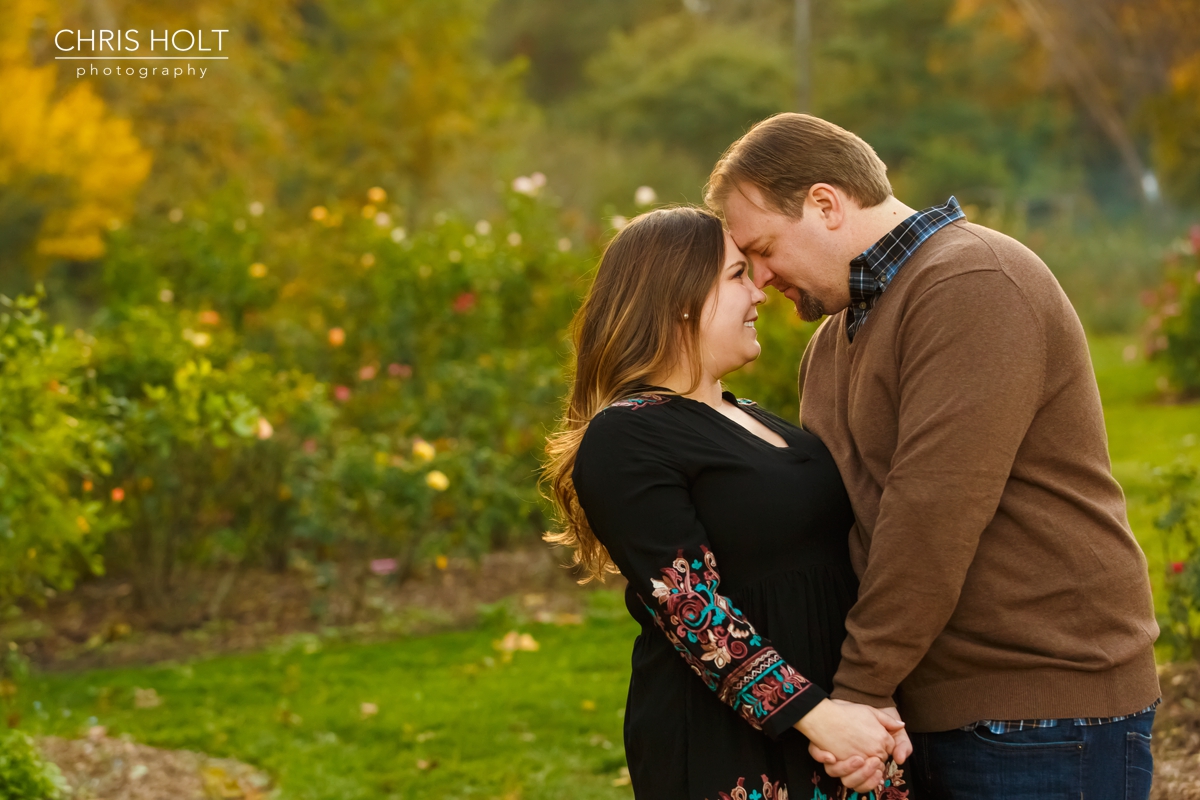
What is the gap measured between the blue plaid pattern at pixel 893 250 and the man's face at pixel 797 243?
0.05 meters

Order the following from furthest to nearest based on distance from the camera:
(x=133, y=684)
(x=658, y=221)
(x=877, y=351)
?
1. (x=133, y=684)
2. (x=658, y=221)
3. (x=877, y=351)

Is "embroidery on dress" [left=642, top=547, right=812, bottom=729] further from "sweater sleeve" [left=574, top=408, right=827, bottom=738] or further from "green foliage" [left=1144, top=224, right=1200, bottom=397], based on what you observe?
"green foliage" [left=1144, top=224, right=1200, bottom=397]

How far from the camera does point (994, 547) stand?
6.73 ft

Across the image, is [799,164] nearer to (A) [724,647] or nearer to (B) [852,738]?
(A) [724,647]

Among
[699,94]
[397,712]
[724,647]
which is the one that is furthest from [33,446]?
[699,94]

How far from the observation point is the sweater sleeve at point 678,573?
6.84ft

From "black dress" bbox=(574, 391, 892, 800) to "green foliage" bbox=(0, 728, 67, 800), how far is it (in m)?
2.24

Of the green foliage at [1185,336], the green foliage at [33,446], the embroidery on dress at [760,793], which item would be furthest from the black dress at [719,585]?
the green foliage at [1185,336]

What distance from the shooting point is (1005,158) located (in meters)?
34.0

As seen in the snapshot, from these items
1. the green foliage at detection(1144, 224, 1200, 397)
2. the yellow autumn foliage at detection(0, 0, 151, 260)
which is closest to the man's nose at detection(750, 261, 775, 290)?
the green foliage at detection(1144, 224, 1200, 397)

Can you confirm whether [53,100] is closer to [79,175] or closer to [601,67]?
[79,175]

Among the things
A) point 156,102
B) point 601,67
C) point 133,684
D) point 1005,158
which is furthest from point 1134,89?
point 133,684

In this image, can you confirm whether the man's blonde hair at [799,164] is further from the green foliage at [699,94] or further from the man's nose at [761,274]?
the green foliage at [699,94]

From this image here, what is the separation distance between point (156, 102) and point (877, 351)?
1657 centimetres
